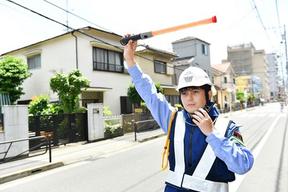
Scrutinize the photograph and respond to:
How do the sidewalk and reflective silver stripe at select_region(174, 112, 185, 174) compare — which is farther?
the sidewalk

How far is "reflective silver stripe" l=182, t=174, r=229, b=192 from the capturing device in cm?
219

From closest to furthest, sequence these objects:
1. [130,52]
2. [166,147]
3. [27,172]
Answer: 1. [166,147]
2. [130,52]
3. [27,172]

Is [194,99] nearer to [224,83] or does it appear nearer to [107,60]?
[107,60]

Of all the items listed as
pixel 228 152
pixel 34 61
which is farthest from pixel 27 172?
pixel 34 61

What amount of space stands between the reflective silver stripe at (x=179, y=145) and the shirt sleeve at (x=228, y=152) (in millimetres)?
290

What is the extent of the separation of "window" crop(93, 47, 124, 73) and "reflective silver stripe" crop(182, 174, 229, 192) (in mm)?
20984

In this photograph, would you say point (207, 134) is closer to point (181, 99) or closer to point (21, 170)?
point (181, 99)

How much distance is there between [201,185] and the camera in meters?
2.20

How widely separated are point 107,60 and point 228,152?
22.6 meters

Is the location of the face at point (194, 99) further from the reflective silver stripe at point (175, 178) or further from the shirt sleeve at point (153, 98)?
the reflective silver stripe at point (175, 178)

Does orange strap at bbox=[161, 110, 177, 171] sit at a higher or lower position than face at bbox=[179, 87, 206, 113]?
lower

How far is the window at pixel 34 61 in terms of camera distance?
24.8 meters

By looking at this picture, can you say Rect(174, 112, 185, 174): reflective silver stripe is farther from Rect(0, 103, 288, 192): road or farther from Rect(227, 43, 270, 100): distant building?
Rect(227, 43, 270, 100): distant building

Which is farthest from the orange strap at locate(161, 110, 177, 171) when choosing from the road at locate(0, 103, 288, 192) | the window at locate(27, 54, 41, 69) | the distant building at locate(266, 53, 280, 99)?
the distant building at locate(266, 53, 280, 99)
